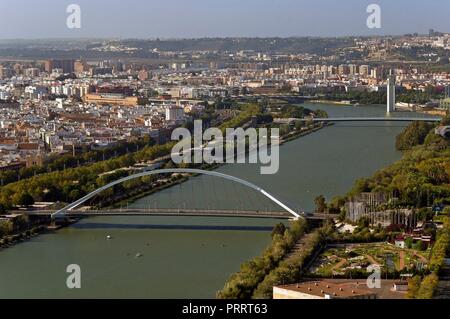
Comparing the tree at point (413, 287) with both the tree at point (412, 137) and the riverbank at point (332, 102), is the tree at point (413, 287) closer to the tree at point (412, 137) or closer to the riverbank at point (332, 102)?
the tree at point (412, 137)

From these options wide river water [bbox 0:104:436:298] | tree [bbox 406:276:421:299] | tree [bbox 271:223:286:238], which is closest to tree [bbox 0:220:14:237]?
wide river water [bbox 0:104:436:298]

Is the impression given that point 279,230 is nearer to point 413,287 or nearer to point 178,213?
point 178,213

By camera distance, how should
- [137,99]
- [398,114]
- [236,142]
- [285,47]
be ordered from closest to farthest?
[236,142]
[398,114]
[137,99]
[285,47]

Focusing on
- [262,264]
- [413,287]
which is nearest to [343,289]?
[413,287]

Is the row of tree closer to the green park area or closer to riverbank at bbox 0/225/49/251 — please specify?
the green park area

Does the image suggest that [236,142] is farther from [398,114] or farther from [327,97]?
[327,97]
